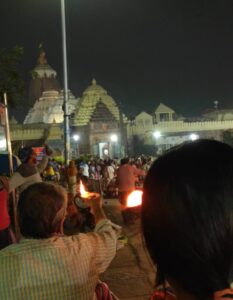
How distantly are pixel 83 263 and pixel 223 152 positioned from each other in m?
1.23

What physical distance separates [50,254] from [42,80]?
75.1m

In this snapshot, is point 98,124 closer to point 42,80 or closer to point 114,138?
point 114,138

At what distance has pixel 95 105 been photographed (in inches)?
1868

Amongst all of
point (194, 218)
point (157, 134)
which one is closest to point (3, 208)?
point (194, 218)

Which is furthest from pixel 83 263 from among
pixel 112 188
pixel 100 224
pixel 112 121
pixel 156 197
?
pixel 112 121

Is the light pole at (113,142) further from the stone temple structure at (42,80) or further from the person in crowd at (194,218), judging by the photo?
the person in crowd at (194,218)

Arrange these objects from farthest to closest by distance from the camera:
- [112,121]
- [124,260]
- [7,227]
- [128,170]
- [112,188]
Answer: [112,121] → [112,188] → [128,170] → [124,260] → [7,227]

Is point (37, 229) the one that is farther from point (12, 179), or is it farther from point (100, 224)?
point (12, 179)

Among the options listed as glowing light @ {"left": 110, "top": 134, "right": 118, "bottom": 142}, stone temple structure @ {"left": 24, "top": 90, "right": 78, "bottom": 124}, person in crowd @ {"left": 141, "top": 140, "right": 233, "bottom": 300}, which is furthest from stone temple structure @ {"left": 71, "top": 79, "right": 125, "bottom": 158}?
person in crowd @ {"left": 141, "top": 140, "right": 233, "bottom": 300}

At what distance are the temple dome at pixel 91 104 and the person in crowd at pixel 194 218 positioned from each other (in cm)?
4548

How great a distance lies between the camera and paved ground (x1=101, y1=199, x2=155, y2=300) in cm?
520

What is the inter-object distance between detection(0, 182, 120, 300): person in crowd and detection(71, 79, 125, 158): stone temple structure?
129 feet

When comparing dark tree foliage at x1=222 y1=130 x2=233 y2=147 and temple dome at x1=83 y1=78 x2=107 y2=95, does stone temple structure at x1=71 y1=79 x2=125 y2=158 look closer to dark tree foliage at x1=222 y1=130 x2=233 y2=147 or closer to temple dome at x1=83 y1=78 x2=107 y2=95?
temple dome at x1=83 y1=78 x2=107 y2=95

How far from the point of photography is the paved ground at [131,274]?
520 cm
